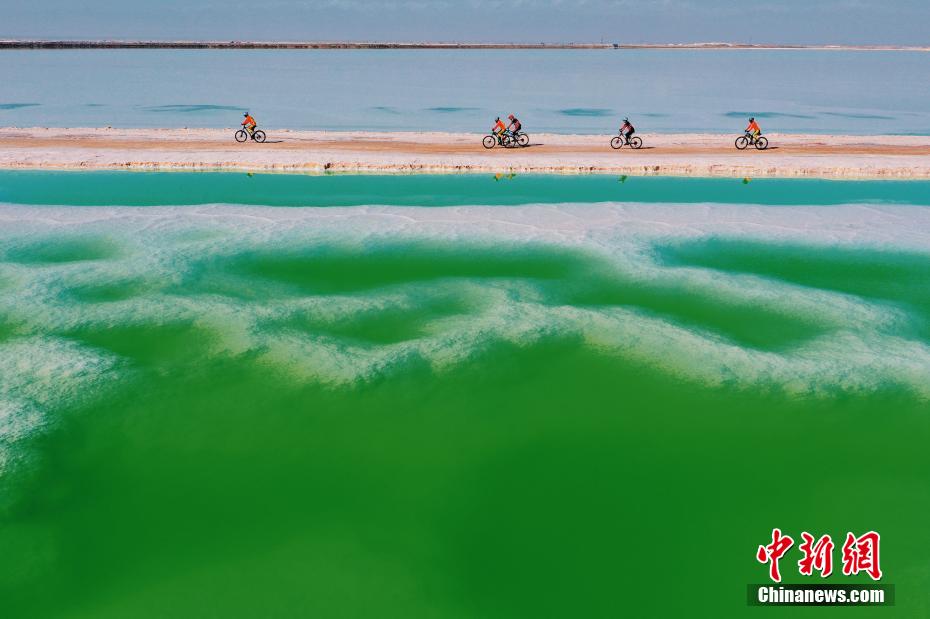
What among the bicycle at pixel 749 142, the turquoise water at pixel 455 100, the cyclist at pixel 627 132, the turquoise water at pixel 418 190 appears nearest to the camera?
the turquoise water at pixel 418 190

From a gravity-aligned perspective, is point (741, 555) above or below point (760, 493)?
below

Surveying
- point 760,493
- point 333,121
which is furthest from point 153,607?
point 333,121

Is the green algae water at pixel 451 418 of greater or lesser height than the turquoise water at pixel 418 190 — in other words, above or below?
below

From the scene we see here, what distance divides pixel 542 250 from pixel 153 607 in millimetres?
11668

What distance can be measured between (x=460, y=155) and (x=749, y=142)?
11817mm

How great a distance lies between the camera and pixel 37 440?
30.2ft

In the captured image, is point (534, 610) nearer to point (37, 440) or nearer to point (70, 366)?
point (37, 440)

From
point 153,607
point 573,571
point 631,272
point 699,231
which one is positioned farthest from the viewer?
point 699,231

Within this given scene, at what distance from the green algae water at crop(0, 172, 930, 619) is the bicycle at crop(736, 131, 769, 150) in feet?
42.8

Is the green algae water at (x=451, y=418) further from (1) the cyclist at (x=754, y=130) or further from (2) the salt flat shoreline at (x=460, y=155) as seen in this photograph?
(1) the cyclist at (x=754, y=130)

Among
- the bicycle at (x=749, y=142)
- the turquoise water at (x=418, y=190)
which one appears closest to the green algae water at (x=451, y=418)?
the turquoise water at (x=418, y=190)

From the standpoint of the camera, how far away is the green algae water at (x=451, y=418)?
735 centimetres

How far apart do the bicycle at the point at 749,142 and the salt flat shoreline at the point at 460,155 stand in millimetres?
541

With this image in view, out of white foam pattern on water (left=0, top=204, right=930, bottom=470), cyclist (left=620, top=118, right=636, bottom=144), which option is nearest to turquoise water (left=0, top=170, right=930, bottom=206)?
white foam pattern on water (left=0, top=204, right=930, bottom=470)
